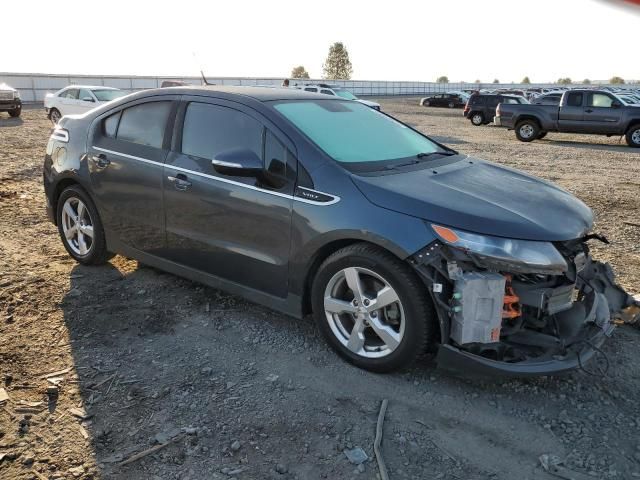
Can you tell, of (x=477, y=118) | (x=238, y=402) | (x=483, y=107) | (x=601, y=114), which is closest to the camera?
(x=238, y=402)

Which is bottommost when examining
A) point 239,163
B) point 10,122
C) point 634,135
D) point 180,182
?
point 10,122

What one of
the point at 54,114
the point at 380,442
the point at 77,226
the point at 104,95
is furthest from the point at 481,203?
the point at 54,114

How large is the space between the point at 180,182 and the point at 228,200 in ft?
1.62

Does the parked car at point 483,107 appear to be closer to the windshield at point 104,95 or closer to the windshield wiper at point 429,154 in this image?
the windshield at point 104,95

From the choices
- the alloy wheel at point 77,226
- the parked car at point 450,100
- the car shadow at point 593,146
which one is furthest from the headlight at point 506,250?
the parked car at point 450,100

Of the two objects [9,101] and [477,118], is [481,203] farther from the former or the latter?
[477,118]

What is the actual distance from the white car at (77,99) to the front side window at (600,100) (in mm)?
15384

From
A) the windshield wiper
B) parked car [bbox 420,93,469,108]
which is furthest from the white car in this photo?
parked car [bbox 420,93,469,108]

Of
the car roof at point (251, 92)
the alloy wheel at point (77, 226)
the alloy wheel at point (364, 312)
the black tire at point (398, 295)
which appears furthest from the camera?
the alloy wheel at point (77, 226)

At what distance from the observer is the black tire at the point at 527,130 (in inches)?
728

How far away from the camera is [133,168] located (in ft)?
14.2

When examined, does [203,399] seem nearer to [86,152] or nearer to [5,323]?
[5,323]

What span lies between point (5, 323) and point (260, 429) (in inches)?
88.8

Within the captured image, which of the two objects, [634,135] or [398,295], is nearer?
[398,295]
